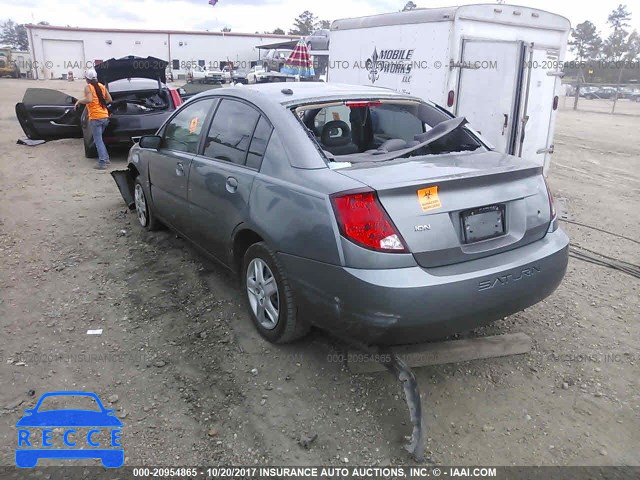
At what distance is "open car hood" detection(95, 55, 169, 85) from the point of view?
9391 millimetres

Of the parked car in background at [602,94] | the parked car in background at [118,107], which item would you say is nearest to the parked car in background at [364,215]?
the parked car in background at [118,107]

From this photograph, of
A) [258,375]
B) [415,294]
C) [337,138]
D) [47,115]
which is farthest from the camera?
[47,115]

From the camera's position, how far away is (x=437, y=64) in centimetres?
680

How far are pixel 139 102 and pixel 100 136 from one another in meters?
1.27

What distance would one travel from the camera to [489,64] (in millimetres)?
6781

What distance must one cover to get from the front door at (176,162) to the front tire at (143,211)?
39 cm

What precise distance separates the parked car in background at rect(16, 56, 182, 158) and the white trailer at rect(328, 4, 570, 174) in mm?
4440

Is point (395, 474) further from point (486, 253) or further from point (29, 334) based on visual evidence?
point (29, 334)

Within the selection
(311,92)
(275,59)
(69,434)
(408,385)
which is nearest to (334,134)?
(311,92)

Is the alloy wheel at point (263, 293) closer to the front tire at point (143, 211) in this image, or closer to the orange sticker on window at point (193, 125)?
the orange sticker on window at point (193, 125)

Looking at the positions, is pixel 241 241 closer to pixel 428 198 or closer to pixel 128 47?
pixel 428 198

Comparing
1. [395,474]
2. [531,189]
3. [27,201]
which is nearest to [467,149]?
[531,189]

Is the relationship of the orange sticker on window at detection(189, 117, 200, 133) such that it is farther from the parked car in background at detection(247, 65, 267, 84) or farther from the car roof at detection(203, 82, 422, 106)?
the parked car in background at detection(247, 65, 267, 84)

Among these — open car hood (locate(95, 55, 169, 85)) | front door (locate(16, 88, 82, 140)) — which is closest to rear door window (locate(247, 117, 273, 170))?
open car hood (locate(95, 55, 169, 85))
